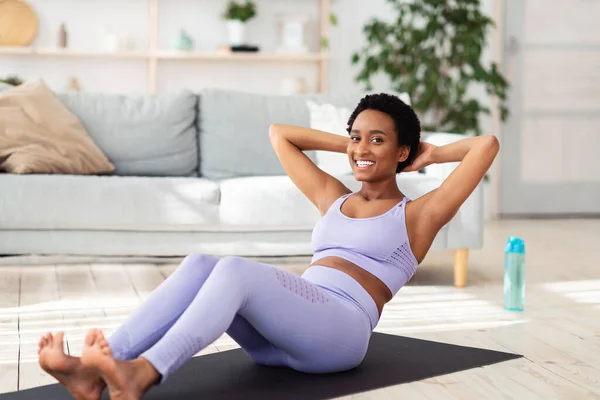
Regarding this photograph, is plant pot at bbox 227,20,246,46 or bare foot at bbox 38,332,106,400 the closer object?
bare foot at bbox 38,332,106,400

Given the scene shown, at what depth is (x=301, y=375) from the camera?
2.20 meters

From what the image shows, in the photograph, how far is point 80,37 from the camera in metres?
6.16

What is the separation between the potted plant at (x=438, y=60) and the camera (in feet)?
18.3

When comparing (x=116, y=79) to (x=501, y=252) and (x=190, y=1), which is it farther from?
(x=501, y=252)

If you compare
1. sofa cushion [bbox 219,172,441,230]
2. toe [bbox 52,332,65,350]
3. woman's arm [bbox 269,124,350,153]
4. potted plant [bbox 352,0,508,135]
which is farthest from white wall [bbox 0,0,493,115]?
toe [bbox 52,332,65,350]

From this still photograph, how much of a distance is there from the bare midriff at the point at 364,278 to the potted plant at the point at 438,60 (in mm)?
3509

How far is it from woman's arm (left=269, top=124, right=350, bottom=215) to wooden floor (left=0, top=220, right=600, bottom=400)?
0.53 metres

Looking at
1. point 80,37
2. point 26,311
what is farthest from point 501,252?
point 80,37

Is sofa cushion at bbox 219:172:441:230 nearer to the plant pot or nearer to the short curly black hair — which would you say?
the short curly black hair

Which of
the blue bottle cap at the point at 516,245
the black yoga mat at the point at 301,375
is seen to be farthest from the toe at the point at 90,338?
the blue bottle cap at the point at 516,245

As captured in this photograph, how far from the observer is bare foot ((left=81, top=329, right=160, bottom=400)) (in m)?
1.69

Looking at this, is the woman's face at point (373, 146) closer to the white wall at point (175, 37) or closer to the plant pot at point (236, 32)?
the plant pot at point (236, 32)

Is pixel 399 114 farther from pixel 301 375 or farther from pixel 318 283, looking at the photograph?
pixel 301 375

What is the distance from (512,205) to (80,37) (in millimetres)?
3236
